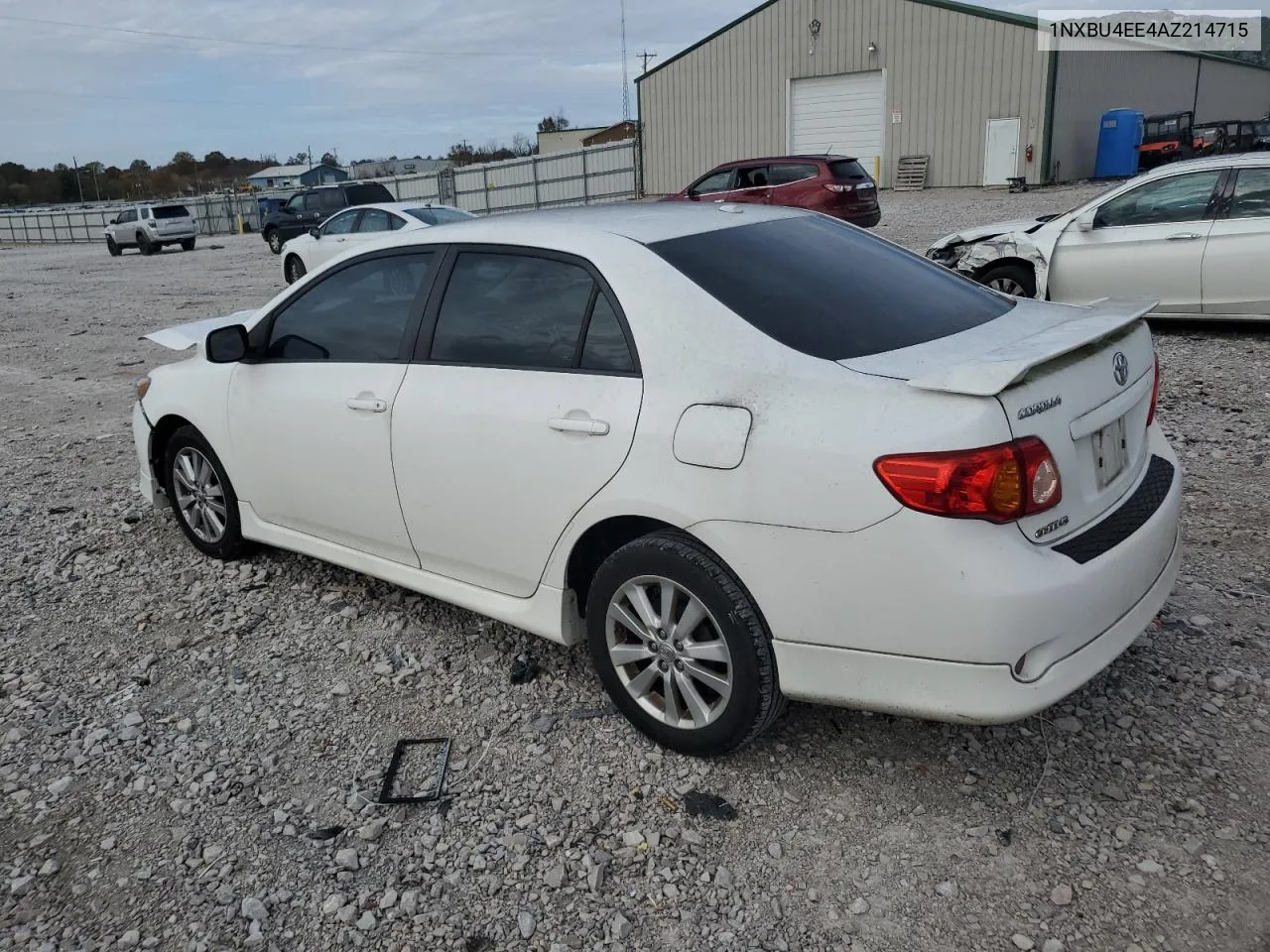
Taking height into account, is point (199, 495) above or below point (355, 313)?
below

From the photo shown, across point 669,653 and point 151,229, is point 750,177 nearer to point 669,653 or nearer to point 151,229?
point 669,653

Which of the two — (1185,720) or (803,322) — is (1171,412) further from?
(803,322)

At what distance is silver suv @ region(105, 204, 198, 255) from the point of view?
107 ft

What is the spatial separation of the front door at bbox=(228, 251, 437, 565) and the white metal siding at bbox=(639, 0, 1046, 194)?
1079 inches

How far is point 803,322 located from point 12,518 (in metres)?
5.00

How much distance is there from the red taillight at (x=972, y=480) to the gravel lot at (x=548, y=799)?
96 centimetres

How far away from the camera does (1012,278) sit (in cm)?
915

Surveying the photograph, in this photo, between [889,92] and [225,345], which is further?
[889,92]

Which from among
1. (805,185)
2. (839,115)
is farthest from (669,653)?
(839,115)

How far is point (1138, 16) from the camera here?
34.3m

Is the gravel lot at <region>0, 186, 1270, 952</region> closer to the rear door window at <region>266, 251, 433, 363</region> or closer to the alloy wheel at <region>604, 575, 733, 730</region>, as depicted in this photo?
the alloy wheel at <region>604, 575, 733, 730</region>

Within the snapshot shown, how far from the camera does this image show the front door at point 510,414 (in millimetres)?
3100

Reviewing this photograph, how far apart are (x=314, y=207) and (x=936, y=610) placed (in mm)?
28377

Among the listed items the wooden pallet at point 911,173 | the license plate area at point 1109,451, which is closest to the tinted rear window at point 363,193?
the wooden pallet at point 911,173
